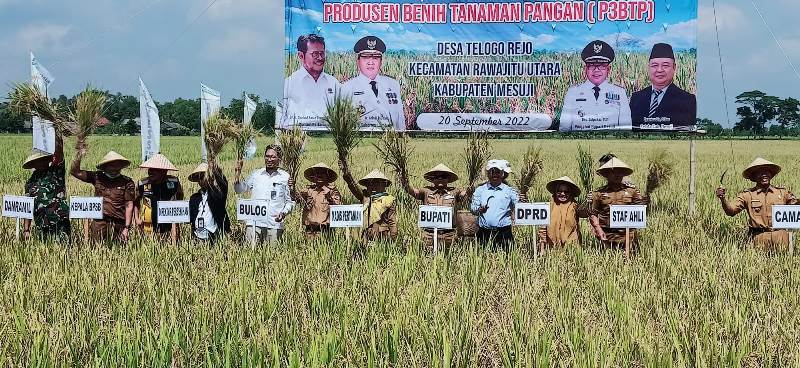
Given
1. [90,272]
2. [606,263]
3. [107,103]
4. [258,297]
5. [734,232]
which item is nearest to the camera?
[258,297]

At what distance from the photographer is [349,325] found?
396 centimetres

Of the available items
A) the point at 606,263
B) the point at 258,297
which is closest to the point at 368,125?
the point at 606,263

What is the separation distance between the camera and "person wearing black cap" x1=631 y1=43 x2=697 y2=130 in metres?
10.3

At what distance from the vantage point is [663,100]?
34.1ft

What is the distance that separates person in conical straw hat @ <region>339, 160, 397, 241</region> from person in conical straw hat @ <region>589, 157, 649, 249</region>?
6.27 ft

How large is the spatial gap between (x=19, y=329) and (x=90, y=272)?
5.00 ft

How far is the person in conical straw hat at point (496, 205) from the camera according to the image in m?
6.57

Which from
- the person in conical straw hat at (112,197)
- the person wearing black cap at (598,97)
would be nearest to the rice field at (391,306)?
the person in conical straw hat at (112,197)

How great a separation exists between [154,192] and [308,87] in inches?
164

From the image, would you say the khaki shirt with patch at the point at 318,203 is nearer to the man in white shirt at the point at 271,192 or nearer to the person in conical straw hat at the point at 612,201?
the man in white shirt at the point at 271,192

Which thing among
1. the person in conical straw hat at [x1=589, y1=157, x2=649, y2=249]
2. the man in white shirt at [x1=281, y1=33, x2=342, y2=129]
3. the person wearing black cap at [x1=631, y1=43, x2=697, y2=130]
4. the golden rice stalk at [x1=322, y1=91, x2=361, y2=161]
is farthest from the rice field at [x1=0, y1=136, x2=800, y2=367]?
the man in white shirt at [x1=281, y1=33, x2=342, y2=129]

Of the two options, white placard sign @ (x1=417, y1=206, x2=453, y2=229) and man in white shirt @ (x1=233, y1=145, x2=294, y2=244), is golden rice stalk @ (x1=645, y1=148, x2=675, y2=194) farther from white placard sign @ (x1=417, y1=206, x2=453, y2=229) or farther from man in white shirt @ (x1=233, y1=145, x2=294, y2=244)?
man in white shirt @ (x1=233, y1=145, x2=294, y2=244)

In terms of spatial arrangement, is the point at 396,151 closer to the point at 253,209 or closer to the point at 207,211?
the point at 253,209

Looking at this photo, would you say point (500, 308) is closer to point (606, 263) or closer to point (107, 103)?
point (606, 263)
